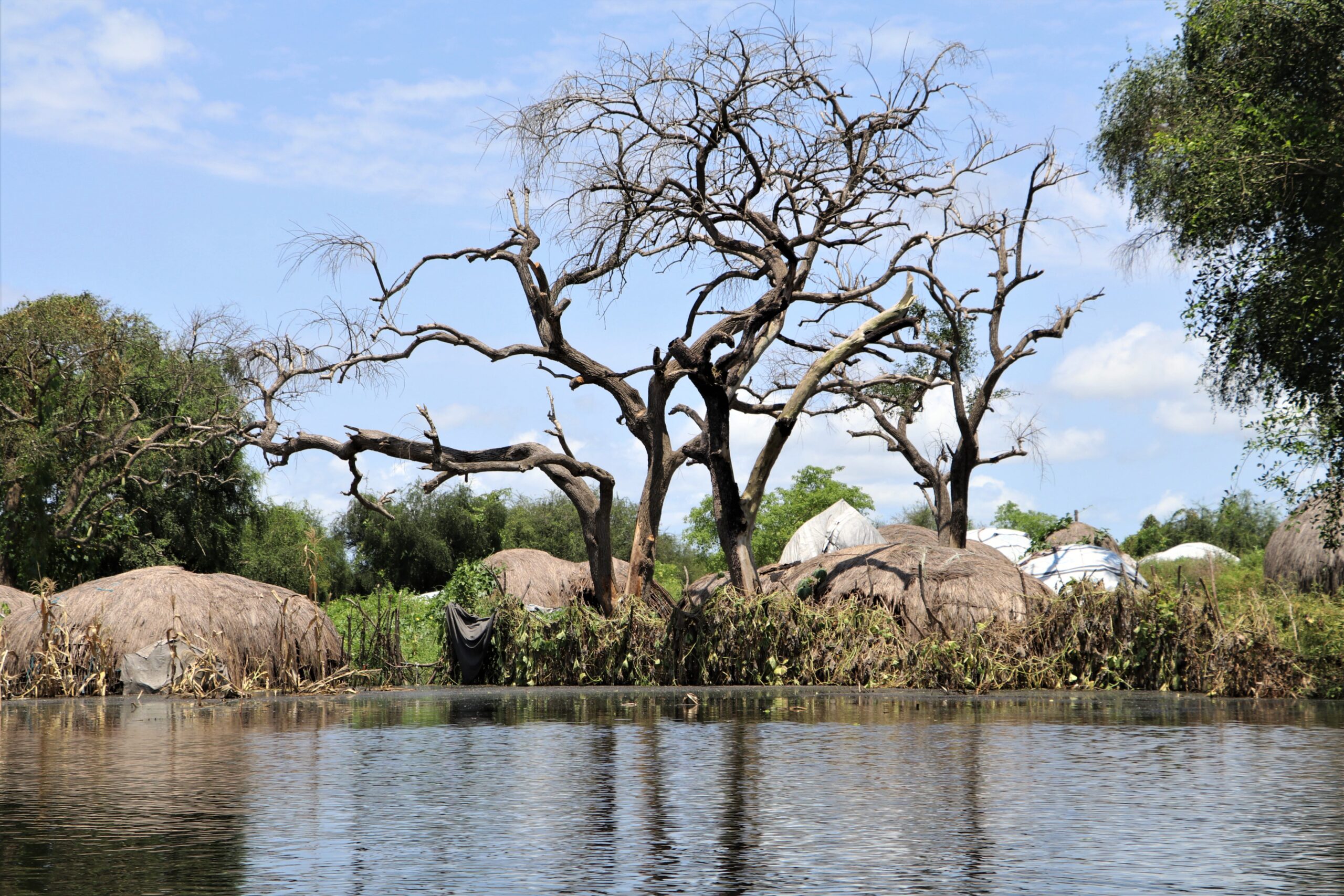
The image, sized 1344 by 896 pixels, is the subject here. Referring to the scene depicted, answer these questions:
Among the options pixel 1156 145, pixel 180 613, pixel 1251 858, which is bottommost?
pixel 1251 858

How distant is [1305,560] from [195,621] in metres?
26.7

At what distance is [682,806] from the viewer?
9.29 m

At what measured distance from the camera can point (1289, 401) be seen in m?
21.8

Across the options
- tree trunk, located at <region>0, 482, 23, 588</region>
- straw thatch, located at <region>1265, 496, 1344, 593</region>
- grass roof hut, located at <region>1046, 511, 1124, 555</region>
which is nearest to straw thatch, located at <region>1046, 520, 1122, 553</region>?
grass roof hut, located at <region>1046, 511, 1124, 555</region>

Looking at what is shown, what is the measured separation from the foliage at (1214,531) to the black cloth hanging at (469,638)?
45.5m

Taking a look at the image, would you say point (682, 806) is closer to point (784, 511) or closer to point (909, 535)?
point (909, 535)

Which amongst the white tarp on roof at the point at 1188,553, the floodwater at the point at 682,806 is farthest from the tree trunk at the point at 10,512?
the white tarp on roof at the point at 1188,553

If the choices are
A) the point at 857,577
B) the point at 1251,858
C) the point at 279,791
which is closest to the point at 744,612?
the point at 857,577

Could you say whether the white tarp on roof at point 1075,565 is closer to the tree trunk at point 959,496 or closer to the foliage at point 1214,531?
the tree trunk at point 959,496

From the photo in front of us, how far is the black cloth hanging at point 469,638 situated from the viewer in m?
25.6

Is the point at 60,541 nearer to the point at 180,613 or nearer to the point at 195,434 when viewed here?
the point at 195,434

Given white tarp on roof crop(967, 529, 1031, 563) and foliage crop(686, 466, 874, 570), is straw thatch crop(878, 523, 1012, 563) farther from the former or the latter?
foliage crop(686, 466, 874, 570)

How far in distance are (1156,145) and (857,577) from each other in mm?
9593

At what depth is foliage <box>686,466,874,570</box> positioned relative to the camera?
203ft
